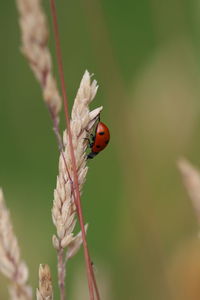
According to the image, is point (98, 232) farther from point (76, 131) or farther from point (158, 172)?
point (76, 131)

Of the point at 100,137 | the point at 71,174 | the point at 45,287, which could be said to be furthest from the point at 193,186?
the point at 100,137

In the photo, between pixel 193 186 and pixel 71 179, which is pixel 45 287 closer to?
pixel 71 179

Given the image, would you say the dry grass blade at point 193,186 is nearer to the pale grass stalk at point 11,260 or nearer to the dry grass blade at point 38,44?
the dry grass blade at point 38,44

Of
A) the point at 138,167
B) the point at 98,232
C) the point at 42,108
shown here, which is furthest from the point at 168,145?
the point at 42,108

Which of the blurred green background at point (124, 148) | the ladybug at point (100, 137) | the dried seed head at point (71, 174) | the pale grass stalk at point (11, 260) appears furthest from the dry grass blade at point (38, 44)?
the ladybug at point (100, 137)

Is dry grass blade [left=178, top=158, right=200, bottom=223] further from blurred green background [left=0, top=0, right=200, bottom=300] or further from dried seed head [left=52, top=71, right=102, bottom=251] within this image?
blurred green background [left=0, top=0, right=200, bottom=300]
